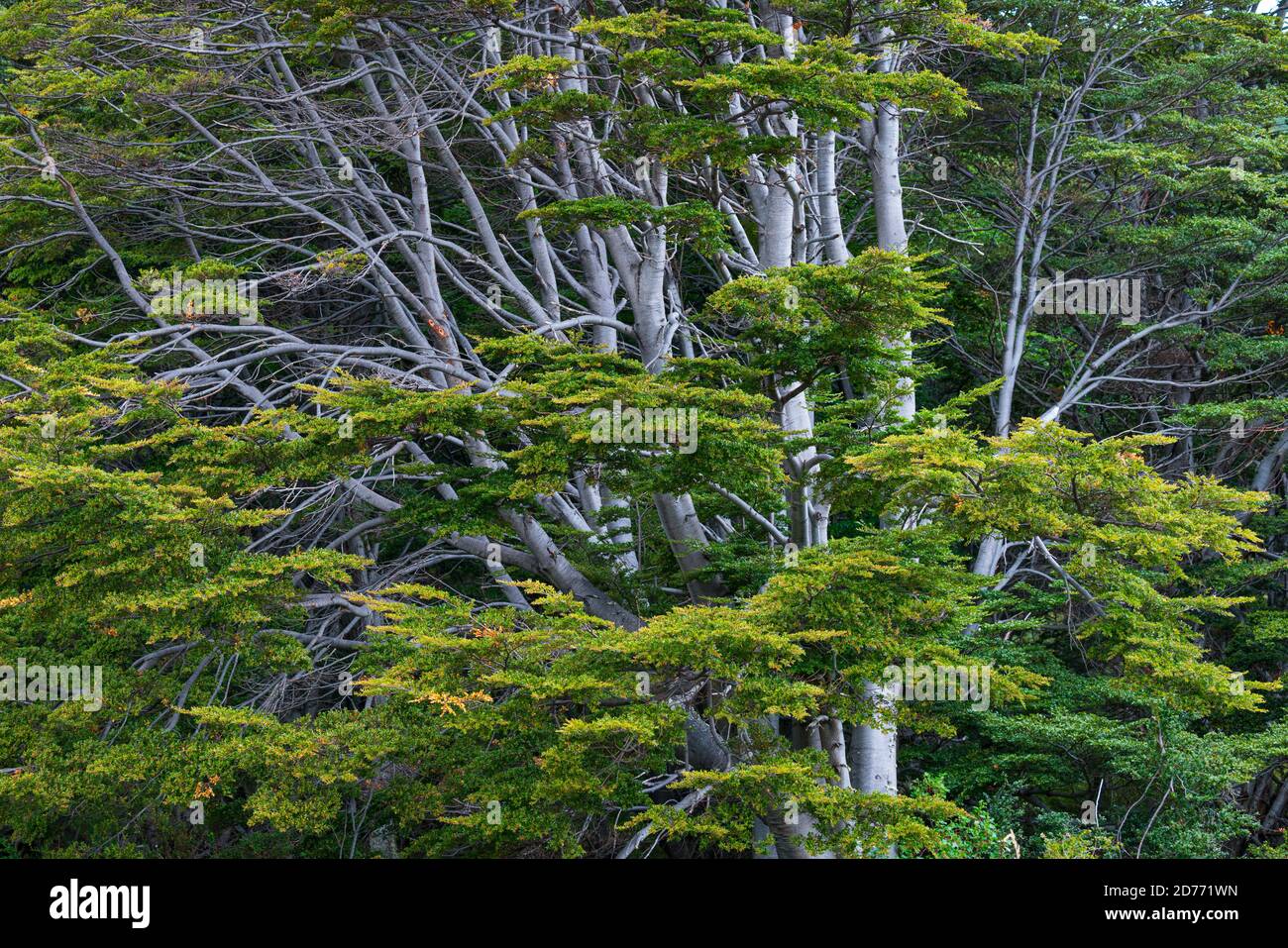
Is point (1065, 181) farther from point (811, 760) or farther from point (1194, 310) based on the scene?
point (811, 760)

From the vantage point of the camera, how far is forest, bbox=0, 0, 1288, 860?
680cm

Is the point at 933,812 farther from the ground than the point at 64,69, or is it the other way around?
the point at 64,69

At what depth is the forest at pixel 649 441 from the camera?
6797mm

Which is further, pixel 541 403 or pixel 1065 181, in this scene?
pixel 1065 181

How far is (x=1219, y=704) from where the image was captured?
22.5ft

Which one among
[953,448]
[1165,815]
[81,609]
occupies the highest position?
[953,448]

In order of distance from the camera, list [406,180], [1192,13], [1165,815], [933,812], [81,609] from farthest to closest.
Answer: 1. [406,180]
2. [1192,13]
3. [1165,815]
4. [81,609]
5. [933,812]

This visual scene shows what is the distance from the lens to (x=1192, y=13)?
38.0 ft

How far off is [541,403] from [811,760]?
8.72 feet

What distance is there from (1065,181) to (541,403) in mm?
6963

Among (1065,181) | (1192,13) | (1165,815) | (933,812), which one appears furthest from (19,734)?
(1192,13)

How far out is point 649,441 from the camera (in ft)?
23.7

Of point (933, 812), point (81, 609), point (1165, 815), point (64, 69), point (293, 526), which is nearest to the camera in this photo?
point (933, 812)

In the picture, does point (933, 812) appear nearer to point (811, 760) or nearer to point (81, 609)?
point (811, 760)
